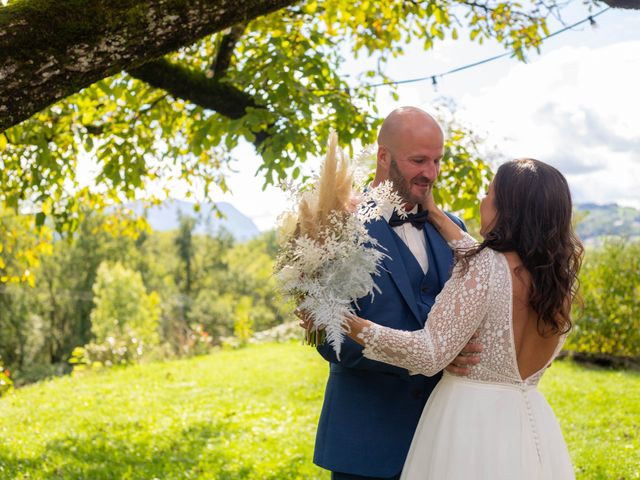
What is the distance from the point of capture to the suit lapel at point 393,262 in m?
2.66

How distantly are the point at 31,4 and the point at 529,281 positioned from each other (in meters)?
2.27

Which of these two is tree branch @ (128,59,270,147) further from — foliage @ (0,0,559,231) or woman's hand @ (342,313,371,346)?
woman's hand @ (342,313,371,346)

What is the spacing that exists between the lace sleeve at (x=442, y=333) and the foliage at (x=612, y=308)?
1348 centimetres

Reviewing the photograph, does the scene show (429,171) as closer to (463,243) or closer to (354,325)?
(463,243)

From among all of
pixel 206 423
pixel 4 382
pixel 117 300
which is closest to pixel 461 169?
pixel 206 423

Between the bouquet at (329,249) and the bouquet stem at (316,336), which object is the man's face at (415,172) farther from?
the bouquet stem at (316,336)

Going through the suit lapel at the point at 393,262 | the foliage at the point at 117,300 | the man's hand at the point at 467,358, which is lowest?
the foliage at the point at 117,300

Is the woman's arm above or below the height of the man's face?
below

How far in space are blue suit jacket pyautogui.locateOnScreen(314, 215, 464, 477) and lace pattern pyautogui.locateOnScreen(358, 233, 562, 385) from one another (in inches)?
9.6

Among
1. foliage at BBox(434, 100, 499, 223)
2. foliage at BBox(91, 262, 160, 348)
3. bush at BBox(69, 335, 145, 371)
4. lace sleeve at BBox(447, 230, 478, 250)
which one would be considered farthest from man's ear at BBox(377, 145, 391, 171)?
foliage at BBox(91, 262, 160, 348)

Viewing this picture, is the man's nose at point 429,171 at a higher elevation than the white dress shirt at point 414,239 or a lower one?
higher

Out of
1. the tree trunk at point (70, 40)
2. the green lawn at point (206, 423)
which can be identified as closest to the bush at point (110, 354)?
the green lawn at point (206, 423)

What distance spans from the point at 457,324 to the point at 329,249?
528 mm

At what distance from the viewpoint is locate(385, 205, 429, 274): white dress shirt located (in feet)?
9.81
